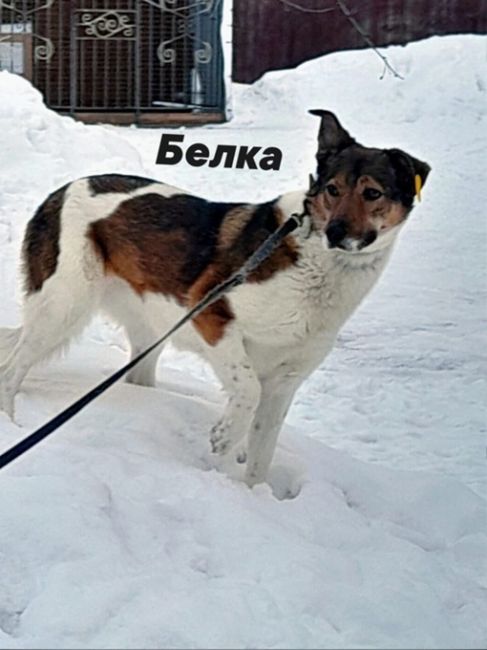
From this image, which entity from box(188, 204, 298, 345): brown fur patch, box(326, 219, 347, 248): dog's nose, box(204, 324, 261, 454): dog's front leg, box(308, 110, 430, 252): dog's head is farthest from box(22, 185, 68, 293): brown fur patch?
box(326, 219, 347, 248): dog's nose

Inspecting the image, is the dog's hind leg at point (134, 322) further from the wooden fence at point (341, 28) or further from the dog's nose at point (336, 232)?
the wooden fence at point (341, 28)

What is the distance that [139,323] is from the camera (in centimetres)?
456

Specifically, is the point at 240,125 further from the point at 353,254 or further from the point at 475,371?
the point at 353,254

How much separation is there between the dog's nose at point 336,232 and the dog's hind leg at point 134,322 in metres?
1.08

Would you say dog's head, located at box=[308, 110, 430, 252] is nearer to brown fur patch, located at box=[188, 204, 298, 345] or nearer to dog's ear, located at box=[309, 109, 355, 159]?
dog's ear, located at box=[309, 109, 355, 159]

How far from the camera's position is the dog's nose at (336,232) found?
346cm

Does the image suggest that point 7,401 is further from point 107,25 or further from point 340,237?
point 107,25

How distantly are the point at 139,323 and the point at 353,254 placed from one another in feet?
3.85

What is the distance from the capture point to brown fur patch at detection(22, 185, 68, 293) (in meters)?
4.30

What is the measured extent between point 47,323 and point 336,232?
4.63 feet

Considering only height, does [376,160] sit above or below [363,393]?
above

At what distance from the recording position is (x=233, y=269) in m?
3.91

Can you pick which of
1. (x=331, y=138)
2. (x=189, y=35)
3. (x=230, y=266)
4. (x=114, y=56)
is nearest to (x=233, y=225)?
(x=230, y=266)

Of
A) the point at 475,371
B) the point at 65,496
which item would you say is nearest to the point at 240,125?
the point at 475,371
